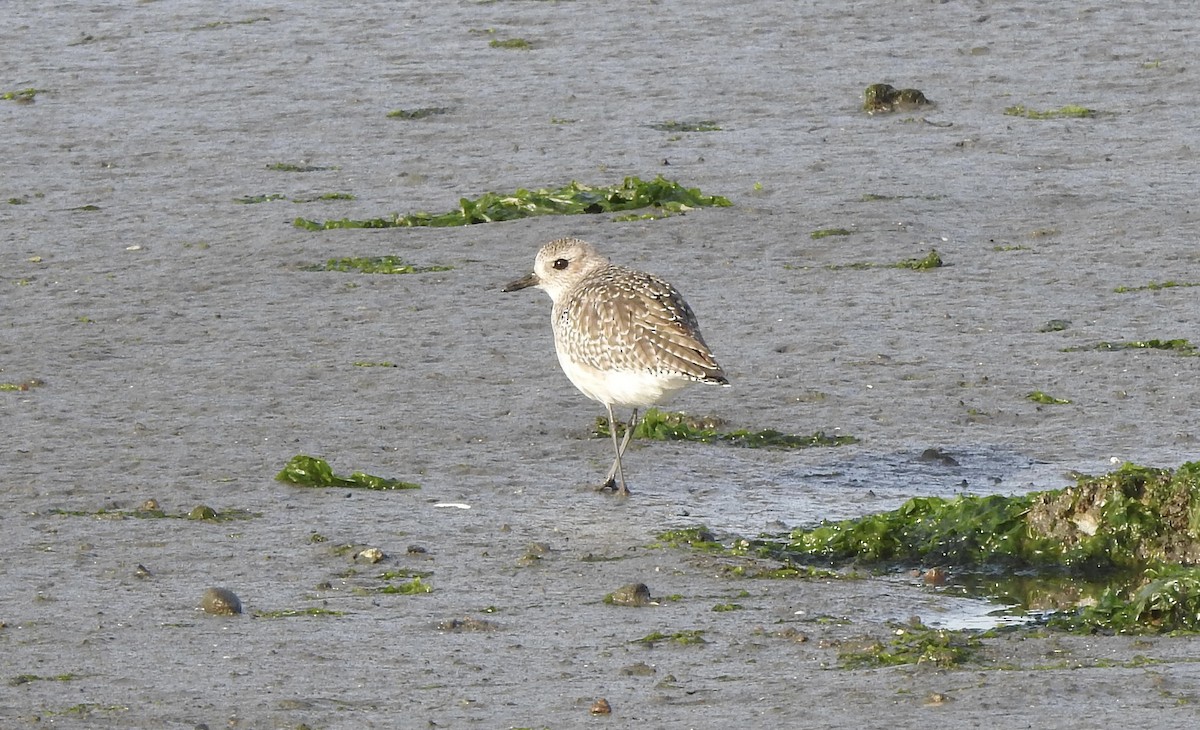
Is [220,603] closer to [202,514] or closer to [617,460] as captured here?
[202,514]

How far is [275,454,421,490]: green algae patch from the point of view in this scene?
8.33 metres

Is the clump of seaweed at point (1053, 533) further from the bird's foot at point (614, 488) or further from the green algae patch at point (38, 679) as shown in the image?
the green algae patch at point (38, 679)

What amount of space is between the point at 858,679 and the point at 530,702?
1.00 metres

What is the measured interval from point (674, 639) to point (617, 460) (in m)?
1.87

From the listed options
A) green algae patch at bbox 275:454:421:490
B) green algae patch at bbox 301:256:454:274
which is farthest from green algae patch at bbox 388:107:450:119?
green algae patch at bbox 275:454:421:490

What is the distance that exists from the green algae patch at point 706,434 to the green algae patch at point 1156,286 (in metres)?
2.67

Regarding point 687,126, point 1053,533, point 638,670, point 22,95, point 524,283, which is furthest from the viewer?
point 22,95

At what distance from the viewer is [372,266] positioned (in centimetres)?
1164

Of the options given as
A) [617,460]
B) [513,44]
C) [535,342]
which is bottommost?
[535,342]

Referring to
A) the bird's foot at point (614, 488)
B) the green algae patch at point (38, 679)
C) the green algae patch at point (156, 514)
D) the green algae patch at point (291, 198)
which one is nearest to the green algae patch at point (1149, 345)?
the bird's foot at point (614, 488)

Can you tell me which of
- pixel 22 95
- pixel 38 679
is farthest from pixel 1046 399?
pixel 22 95

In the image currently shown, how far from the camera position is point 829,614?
6.89 m

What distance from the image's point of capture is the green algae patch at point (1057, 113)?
47.3 ft

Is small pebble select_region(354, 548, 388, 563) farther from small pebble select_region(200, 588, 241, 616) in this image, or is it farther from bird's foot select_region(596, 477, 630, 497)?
bird's foot select_region(596, 477, 630, 497)
